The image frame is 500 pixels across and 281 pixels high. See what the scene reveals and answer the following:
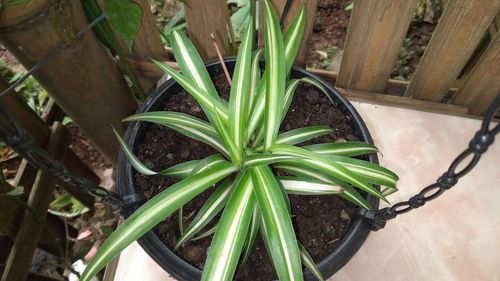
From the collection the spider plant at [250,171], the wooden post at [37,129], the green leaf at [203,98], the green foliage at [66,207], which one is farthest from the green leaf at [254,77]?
the green foliage at [66,207]

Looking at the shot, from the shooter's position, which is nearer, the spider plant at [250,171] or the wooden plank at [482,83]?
the spider plant at [250,171]

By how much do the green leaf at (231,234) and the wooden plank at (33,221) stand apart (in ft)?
2.40

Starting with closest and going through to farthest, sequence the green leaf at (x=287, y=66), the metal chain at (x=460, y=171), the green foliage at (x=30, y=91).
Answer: the metal chain at (x=460, y=171) → the green leaf at (x=287, y=66) → the green foliage at (x=30, y=91)

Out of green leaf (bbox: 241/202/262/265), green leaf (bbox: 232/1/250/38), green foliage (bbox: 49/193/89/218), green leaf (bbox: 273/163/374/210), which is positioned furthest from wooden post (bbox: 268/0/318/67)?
green foliage (bbox: 49/193/89/218)

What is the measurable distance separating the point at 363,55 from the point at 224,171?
0.64 metres

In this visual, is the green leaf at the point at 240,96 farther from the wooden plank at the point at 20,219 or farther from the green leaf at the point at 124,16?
the wooden plank at the point at 20,219

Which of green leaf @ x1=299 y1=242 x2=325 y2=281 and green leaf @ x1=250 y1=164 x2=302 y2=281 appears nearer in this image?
green leaf @ x1=250 y1=164 x2=302 y2=281

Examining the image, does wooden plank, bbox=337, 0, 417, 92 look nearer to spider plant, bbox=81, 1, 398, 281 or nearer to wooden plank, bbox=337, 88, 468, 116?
wooden plank, bbox=337, 88, 468, 116

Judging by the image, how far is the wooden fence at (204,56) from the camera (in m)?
0.88

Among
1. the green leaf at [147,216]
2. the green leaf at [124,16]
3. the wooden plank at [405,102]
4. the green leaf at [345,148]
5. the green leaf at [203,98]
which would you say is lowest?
the wooden plank at [405,102]

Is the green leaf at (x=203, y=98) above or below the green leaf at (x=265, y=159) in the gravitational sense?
above

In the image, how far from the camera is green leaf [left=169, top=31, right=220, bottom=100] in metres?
0.81

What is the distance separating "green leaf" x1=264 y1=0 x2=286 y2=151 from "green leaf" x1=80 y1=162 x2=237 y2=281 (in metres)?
0.12

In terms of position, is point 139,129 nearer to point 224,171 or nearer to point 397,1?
point 224,171
